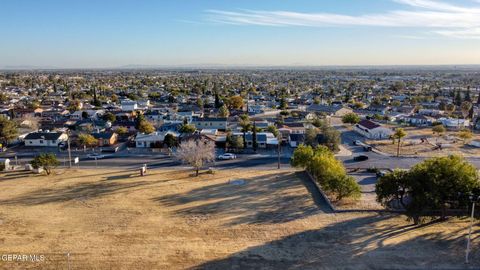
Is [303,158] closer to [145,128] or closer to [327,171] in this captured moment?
[327,171]

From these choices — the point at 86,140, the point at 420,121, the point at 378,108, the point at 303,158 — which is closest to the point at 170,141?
the point at 86,140

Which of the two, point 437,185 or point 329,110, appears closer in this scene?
point 437,185

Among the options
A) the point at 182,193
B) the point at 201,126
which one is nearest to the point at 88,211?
the point at 182,193

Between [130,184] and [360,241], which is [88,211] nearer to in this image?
[130,184]

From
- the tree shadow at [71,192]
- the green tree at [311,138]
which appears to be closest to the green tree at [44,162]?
the tree shadow at [71,192]

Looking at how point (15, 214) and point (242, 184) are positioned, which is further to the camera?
point (242, 184)

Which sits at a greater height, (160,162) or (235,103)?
(235,103)

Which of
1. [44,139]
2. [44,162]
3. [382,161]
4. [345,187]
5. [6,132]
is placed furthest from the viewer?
[44,139]
